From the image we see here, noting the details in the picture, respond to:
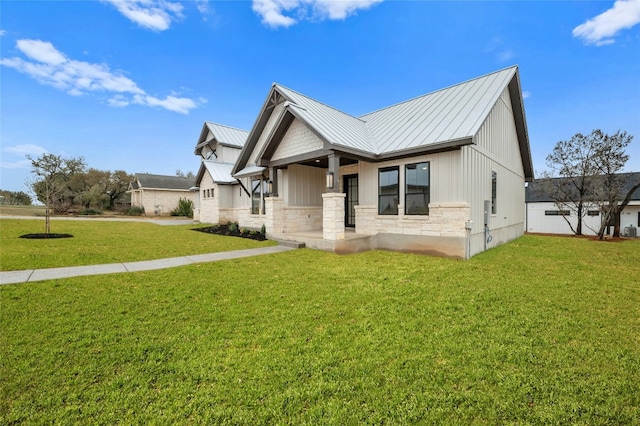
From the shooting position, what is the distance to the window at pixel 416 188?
920cm

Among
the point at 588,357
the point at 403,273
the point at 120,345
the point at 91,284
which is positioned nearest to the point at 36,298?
the point at 91,284

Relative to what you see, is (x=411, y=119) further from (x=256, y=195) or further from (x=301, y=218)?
(x=256, y=195)

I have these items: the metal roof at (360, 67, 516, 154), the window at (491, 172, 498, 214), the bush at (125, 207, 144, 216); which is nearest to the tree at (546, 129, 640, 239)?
the window at (491, 172, 498, 214)

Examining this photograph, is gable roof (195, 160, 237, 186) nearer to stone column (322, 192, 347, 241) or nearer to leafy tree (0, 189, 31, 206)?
stone column (322, 192, 347, 241)

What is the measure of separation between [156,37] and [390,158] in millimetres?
14597

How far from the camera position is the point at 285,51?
18.8 meters

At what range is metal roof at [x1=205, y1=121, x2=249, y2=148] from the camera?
82.0 ft

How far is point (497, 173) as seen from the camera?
11422 millimetres

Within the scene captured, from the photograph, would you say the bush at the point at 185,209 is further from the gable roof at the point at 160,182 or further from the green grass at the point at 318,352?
the green grass at the point at 318,352

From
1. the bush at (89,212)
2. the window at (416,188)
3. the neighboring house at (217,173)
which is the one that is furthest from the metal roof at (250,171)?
the bush at (89,212)

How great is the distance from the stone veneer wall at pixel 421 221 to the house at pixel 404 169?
3 cm

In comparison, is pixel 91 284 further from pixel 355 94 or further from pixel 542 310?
pixel 355 94

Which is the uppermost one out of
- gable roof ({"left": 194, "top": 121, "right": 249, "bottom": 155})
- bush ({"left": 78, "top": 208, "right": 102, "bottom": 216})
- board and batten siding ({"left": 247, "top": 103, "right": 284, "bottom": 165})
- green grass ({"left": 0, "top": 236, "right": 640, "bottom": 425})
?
gable roof ({"left": 194, "top": 121, "right": 249, "bottom": 155})

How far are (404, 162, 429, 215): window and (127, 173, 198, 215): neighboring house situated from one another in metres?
28.2
